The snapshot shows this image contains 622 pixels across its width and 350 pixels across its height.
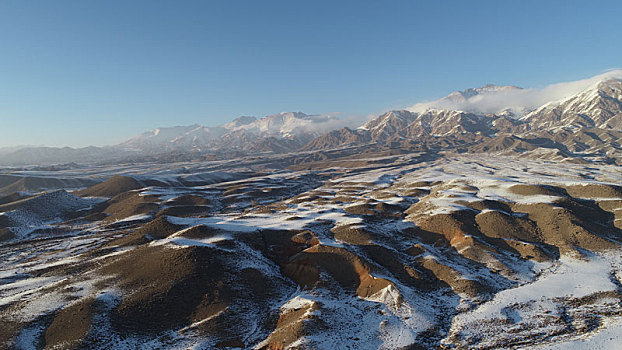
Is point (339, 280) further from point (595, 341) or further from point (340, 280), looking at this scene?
point (595, 341)

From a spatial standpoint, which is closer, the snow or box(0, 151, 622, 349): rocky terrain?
the snow

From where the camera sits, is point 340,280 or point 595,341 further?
point 340,280

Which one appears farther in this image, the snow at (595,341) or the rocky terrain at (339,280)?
the rocky terrain at (339,280)

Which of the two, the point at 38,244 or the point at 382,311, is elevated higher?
the point at 38,244

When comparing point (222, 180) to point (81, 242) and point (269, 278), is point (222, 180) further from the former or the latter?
point (269, 278)

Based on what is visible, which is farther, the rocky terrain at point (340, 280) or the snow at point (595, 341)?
the rocky terrain at point (340, 280)

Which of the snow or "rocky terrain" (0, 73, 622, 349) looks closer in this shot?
the snow

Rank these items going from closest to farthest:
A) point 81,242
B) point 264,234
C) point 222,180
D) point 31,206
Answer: point 264,234, point 81,242, point 31,206, point 222,180

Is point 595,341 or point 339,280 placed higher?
point 339,280

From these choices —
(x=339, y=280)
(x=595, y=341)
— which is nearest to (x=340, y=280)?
(x=339, y=280)

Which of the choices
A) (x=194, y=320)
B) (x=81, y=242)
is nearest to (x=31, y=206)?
(x=81, y=242)

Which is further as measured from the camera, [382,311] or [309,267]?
[309,267]
